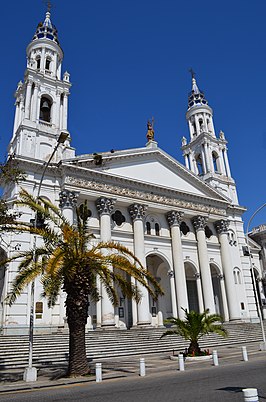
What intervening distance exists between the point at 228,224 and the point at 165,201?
387 inches

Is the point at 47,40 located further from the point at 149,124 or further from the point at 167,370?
the point at 167,370

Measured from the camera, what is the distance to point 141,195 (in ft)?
109

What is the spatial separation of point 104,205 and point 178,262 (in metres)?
9.29

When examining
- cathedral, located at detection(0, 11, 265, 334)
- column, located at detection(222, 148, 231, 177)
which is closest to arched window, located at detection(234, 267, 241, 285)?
cathedral, located at detection(0, 11, 265, 334)

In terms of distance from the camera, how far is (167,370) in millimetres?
15164

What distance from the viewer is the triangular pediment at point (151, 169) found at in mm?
32031

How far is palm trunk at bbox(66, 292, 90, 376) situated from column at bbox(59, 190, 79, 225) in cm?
1428

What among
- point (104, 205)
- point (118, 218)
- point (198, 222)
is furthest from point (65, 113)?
point (198, 222)

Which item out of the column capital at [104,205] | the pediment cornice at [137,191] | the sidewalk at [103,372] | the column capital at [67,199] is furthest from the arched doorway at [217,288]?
the sidewalk at [103,372]

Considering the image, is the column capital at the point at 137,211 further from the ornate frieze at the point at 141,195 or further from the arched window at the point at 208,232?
the arched window at the point at 208,232

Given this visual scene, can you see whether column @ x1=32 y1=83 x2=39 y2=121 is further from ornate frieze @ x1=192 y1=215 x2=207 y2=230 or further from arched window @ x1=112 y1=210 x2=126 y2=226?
ornate frieze @ x1=192 y1=215 x2=207 y2=230

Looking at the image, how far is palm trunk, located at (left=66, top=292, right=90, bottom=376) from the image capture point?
13.6 meters

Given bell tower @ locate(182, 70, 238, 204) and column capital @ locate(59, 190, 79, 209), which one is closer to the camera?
column capital @ locate(59, 190, 79, 209)

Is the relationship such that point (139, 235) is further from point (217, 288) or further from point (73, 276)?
point (73, 276)
